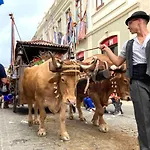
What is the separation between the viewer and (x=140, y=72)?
357 cm

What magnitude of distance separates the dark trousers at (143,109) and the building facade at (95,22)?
7172 mm

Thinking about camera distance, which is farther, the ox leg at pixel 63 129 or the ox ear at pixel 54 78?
the ox leg at pixel 63 129

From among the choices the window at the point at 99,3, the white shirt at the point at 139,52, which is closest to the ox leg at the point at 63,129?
the white shirt at the point at 139,52

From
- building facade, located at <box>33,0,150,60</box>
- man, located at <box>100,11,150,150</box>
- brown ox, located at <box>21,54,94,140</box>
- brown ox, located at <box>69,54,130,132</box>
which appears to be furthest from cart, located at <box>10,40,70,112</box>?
man, located at <box>100,11,150,150</box>

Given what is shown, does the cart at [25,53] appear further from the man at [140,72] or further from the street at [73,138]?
the man at [140,72]

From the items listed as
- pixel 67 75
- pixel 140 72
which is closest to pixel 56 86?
pixel 67 75

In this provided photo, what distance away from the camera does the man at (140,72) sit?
138 inches

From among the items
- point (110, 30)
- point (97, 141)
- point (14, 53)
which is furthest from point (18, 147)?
point (110, 30)

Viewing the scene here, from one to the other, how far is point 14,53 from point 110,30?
655 cm

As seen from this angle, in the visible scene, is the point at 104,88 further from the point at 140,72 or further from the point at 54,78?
the point at 140,72

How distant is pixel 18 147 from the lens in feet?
16.4

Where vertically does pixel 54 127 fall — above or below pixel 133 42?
below

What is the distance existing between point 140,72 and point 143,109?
0.49m

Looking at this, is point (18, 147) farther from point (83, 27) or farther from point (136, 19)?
point (83, 27)
